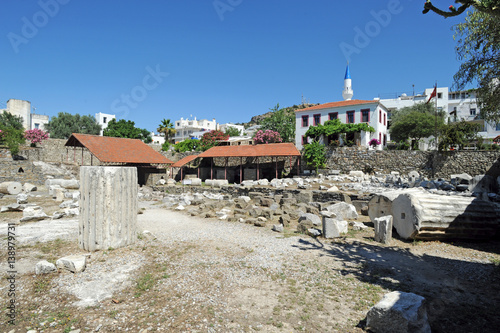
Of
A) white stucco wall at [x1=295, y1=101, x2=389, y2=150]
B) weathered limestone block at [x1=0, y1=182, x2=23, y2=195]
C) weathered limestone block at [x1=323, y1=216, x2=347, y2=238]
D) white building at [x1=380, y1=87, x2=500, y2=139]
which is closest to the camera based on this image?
weathered limestone block at [x1=323, y1=216, x2=347, y2=238]

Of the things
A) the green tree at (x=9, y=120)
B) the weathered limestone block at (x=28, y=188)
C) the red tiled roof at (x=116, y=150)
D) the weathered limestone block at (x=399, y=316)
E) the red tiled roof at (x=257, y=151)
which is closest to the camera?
the weathered limestone block at (x=399, y=316)

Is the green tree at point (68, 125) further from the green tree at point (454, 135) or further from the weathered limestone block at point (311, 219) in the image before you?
the green tree at point (454, 135)

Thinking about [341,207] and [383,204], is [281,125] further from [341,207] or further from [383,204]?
[383,204]

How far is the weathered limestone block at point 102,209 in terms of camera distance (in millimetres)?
7258

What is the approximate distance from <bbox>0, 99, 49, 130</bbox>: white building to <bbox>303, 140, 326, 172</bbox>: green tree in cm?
5386

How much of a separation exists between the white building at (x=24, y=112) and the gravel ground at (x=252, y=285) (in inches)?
2349

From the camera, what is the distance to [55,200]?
1678cm

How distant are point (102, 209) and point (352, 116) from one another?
30.4 metres

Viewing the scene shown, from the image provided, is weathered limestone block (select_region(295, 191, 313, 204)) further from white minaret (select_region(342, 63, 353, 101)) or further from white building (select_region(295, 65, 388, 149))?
white minaret (select_region(342, 63, 353, 101))

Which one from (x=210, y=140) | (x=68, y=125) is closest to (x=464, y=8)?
(x=210, y=140)

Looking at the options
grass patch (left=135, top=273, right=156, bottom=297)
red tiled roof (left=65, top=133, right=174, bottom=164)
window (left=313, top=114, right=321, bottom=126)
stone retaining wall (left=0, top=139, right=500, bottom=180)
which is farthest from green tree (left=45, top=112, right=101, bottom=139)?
grass patch (left=135, top=273, right=156, bottom=297)

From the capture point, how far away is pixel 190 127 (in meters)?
75.6

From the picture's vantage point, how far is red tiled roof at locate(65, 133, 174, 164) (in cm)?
2612

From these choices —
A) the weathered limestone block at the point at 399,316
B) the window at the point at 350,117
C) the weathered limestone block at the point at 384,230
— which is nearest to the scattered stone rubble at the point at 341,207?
the weathered limestone block at the point at 384,230
